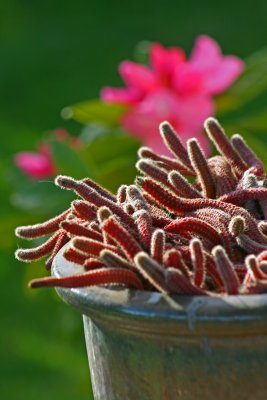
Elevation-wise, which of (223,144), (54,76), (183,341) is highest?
(54,76)

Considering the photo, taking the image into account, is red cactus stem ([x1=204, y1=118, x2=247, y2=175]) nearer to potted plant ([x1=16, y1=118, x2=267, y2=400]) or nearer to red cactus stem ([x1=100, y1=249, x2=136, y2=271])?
potted plant ([x1=16, y1=118, x2=267, y2=400])

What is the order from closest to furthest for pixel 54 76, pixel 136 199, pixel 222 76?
pixel 136 199, pixel 222 76, pixel 54 76

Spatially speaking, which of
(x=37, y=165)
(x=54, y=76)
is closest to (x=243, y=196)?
(x=37, y=165)

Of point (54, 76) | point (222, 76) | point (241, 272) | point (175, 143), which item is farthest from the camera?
point (54, 76)

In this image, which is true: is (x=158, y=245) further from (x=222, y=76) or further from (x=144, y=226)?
(x=222, y=76)

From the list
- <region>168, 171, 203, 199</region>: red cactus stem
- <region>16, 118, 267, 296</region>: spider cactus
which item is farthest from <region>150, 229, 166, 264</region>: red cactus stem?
<region>168, 171, 203, 199</region>: red cactus stem

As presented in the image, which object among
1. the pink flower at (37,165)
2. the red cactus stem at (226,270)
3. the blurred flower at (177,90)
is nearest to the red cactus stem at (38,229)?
the red cactus stem at (226,270)

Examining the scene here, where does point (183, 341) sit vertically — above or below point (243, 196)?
below
